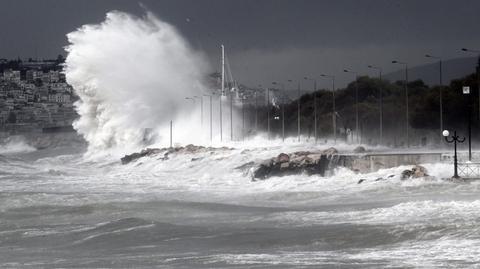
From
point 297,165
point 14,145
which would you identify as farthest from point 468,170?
point 14,145

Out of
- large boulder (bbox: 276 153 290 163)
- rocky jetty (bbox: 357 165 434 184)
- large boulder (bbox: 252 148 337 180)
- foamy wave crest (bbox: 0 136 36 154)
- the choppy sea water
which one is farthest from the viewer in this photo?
foamy wave crest (bbox: 0 136 36 154)

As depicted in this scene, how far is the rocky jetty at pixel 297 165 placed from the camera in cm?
3716

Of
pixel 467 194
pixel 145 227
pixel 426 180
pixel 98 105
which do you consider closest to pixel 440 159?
pixel 426 180

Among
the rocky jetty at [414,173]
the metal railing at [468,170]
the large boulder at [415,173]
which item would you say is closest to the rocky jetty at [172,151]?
the rocky jetty at [414,173]

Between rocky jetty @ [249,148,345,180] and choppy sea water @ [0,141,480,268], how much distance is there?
2.42 ft

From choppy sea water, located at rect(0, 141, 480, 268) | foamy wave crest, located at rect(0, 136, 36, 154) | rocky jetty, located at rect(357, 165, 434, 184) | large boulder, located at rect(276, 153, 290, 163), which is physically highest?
foamy wave crest, located at rect(0, 136, 36, 154)

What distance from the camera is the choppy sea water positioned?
53.5 feet

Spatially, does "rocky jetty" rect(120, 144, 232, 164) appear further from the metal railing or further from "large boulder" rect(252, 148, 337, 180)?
the metal railing

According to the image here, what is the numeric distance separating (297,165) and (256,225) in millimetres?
16809

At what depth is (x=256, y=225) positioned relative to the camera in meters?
22.0

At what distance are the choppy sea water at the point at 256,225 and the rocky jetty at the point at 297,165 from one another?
736 millimetres

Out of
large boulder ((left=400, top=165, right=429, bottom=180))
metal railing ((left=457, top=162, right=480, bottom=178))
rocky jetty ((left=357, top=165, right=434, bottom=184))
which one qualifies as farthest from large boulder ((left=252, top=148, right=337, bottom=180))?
metal railing ((left=457, top=162, right=480, bottom=178))

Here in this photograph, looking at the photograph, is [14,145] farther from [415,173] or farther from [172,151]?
[415,173]

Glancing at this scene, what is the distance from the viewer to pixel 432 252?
15750 millimetres
